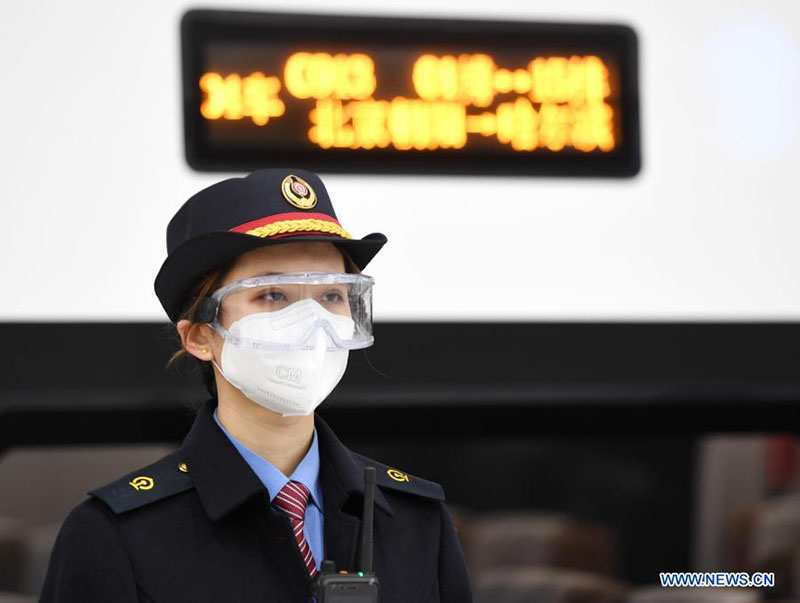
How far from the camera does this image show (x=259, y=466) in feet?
4.42

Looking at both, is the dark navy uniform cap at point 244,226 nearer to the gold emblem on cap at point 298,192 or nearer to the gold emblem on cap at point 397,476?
the gold emblem on cap at point 298,192

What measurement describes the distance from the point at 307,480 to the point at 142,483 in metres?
0.16

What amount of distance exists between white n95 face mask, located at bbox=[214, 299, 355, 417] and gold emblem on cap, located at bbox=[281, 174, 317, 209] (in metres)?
0.10

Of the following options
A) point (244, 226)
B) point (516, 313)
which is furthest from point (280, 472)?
point (516, 313)

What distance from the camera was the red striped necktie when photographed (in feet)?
4.35

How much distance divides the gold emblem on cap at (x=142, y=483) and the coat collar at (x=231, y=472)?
0.04m

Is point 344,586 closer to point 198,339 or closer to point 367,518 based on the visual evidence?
point 367,518

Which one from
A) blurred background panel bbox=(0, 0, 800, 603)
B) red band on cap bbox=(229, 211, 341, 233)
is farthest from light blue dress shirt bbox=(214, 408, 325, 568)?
blurred background panel bbox=(0, 0, 800, 603)

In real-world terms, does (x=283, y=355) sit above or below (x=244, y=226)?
below

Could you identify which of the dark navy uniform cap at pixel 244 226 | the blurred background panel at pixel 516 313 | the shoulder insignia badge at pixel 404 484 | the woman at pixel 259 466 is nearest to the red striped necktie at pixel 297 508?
the woman at pixel 259 466

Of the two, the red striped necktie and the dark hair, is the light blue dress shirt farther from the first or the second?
the dark hair

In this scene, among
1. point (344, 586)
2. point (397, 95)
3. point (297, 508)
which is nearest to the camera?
point (344, 586)

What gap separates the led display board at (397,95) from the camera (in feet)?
7.73

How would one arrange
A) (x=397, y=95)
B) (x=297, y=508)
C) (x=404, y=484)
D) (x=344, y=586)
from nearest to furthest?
(x=344, y=586)
(x=297, y=508)
(x=404, y=484)
(x=397, y=95)
